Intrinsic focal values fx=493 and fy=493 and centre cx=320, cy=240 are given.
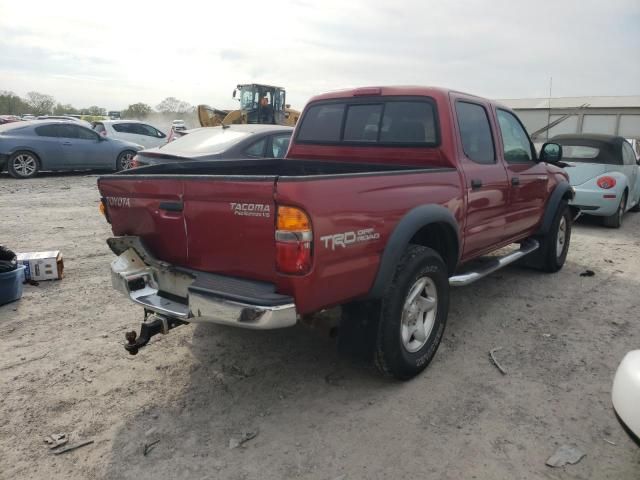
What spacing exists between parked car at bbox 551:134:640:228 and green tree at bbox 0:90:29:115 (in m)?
62.1

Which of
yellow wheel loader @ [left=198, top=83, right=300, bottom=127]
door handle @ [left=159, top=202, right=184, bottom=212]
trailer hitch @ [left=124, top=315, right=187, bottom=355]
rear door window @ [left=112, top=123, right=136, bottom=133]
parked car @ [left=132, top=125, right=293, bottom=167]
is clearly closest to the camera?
door handle @ [left=159, top=202, right=184, bottom=212]

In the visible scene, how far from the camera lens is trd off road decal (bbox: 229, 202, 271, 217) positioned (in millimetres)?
2476

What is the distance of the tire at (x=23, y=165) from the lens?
39.6 ft

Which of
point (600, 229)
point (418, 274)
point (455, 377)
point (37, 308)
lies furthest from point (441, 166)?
point (600, 229)

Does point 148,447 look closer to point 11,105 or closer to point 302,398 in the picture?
point 302,398

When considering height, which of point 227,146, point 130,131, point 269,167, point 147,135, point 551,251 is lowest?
point 551,251

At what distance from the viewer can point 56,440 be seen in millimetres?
2684

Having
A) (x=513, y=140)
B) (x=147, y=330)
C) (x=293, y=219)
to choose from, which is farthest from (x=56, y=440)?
(x=513, y=140)

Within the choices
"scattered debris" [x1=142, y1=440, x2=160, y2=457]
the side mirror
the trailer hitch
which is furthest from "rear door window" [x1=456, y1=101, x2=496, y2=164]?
"scattered debris" [x1=142, y1=440, x2=160, y2=457]

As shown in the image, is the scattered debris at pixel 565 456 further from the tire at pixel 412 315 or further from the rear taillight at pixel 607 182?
the rear taillight at pixel 607 182

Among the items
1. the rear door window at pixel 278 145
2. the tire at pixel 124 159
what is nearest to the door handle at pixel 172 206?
the rear door window at pixel 278 145

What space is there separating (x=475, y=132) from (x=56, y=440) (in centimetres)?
377

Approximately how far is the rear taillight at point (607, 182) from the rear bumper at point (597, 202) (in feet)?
0.23

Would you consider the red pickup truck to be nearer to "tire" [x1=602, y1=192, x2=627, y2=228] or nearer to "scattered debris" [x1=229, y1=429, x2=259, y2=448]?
"scattered debris" [x1=229, y1=429, x2=259, y2=448]
